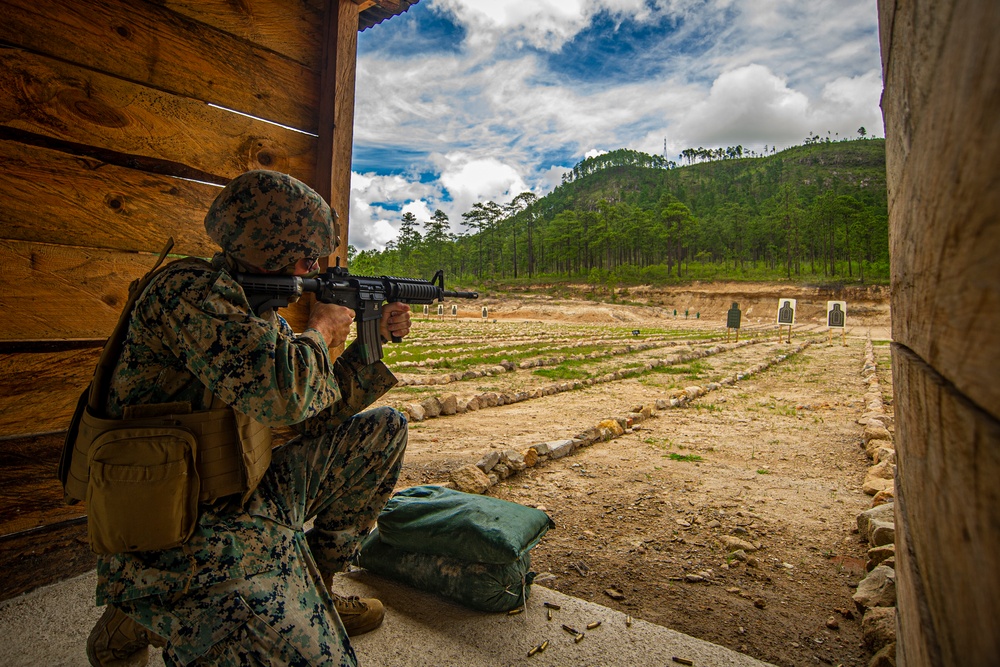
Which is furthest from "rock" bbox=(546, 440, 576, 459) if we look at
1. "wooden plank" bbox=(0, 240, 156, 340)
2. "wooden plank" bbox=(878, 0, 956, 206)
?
"wooden plank" bbox=(878, 0, 956, 206)

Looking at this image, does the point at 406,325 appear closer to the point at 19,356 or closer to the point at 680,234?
the point at 19,356

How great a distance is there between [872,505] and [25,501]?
5.04 metres

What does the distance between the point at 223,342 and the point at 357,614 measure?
3.99 ft

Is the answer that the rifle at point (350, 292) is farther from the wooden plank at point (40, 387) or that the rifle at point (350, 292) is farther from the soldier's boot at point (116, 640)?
the wooden plank at point (40, 387)

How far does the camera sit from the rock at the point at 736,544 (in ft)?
10.6

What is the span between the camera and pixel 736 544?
3270mm

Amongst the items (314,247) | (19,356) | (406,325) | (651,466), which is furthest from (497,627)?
(651,466)

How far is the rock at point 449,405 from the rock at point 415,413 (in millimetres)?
347

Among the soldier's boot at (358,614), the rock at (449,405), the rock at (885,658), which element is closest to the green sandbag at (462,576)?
the soldier's boot at (358,614)

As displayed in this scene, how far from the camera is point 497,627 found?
2.21 m

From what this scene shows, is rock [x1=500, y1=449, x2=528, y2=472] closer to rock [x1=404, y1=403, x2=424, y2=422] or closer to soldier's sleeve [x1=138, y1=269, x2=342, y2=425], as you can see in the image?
rock [x1=404, y1=403, x2=424, y2=422]

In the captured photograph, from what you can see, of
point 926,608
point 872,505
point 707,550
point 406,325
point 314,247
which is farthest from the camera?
point 872,505

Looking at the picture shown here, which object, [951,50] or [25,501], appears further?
[25,501]

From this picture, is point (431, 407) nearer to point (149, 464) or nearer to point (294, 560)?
point (294, 560)
